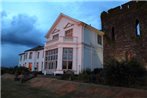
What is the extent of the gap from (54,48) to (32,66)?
2469cm

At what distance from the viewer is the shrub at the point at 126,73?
15.2m

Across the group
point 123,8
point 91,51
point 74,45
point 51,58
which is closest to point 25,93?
point 74,45

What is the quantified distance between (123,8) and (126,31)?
396 cm

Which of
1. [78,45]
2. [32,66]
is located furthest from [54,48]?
[32,66]

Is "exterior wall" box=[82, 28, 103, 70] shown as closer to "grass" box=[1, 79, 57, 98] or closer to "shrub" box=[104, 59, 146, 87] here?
"grass" box=[1, 79, 57, 98]

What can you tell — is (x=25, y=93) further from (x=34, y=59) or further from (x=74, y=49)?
(x=34, y=59)

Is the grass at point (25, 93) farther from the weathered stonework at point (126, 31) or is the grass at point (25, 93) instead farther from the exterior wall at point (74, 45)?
the weathered stonework at point (126, 31)

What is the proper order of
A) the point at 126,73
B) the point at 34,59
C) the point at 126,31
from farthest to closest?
the point at 34,59
the point at 126,31
the point at 126,73

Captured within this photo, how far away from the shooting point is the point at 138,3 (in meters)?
26.8

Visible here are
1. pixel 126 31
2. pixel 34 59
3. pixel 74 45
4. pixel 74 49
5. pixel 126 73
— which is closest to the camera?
pixel 126 73

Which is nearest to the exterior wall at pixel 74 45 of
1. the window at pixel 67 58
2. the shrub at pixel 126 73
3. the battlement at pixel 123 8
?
the window at pixel 67 58

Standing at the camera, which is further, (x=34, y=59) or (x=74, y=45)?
(x=34, y=59)

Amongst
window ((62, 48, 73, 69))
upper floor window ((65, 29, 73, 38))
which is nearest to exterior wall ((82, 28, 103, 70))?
window ((62, 48, 73, 69))

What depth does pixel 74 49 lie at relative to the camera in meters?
28.9
